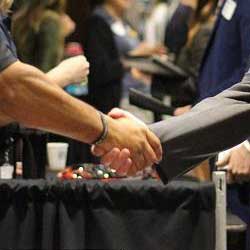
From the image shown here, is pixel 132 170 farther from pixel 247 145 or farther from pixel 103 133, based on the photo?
pixel 247 145

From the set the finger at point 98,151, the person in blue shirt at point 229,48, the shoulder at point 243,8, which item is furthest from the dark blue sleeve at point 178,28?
the finger at point 98,151

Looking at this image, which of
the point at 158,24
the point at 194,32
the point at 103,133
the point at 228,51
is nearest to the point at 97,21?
the point at 194,32

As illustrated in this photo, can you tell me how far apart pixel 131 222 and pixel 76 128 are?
0.26m

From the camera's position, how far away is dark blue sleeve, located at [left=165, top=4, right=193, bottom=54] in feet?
14.2

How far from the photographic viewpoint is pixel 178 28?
4340 millimetres

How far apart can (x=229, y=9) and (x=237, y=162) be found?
2.37 feet

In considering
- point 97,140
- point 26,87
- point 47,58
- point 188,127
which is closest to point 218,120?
point 188,127

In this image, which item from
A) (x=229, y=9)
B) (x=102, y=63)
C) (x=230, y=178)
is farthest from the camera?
(x=102, y=63)

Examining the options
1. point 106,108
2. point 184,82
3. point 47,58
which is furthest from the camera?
point 106,108

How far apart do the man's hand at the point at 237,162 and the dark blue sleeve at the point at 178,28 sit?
2.24 metres

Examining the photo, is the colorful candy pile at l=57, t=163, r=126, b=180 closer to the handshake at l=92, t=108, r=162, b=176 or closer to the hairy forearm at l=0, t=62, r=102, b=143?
the handshake at l=92, t=108, r=162, b=176

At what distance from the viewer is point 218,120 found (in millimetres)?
1875

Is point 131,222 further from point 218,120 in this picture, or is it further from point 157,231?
point 218,120

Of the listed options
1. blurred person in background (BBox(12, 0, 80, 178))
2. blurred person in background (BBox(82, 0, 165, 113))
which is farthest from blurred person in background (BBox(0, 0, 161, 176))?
blurred person in background (BBox(82, 0, 165, 113))
